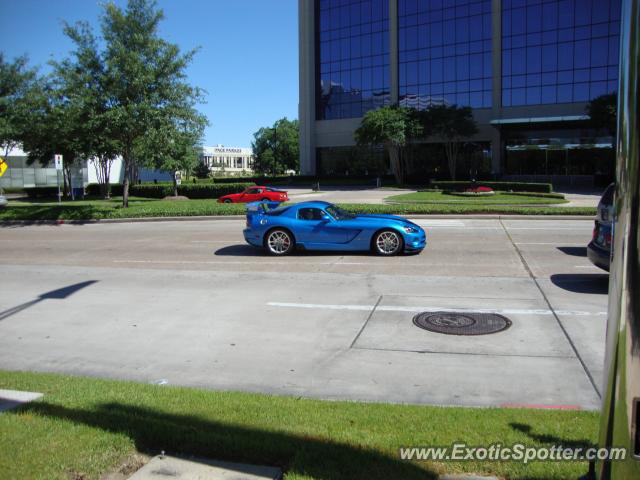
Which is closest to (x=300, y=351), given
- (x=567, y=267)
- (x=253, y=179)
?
(x=567, y=267)

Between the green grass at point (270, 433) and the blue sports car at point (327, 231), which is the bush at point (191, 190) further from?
the green grass at point (270, 433)

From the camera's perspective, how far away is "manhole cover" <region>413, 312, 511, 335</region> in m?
7.28

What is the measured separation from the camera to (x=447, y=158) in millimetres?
62375

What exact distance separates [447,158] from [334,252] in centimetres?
5131

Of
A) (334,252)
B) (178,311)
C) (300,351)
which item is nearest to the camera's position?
(300,351)

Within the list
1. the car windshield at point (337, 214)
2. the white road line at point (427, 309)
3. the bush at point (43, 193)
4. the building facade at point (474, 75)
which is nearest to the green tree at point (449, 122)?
the building facade at point (474, 75)

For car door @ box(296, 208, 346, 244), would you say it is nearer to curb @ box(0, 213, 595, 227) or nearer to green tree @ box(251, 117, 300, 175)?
curb @ box(0, 213, 595, 227)

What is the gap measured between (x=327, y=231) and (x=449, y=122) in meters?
45.6

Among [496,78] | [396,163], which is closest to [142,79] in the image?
[396,163]

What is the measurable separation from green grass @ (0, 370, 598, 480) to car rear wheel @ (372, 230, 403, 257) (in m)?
8.39

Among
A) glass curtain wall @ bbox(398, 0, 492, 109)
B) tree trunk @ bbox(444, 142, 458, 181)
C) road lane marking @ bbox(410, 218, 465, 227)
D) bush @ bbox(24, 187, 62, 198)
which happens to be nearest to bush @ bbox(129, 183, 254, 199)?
bush @ bbox(24, 187, 62, 198)

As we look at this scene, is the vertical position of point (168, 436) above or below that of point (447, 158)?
below

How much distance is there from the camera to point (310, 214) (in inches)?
533

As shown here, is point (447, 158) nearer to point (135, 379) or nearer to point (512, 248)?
point (512, 248)
